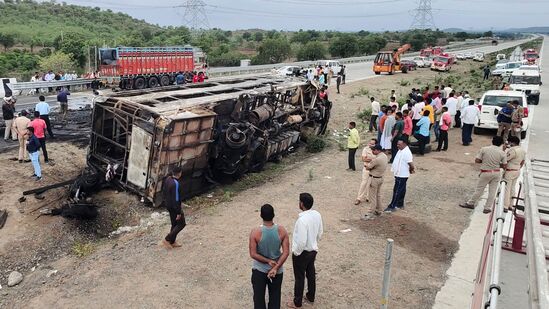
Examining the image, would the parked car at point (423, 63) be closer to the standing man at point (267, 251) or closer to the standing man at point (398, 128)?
the standing man at point (398, 128)

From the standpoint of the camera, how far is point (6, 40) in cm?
5106

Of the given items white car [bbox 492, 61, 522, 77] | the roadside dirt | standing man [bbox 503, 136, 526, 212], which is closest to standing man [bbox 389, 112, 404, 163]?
the roadside dirt

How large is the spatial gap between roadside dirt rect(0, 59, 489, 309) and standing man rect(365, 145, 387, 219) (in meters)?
0.27

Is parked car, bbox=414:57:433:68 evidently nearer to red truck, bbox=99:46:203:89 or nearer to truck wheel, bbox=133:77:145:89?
red truck, bbox=99:46:203:89

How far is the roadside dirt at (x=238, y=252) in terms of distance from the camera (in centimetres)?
596

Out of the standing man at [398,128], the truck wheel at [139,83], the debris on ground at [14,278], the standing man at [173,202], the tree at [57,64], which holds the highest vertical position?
the tree at [57,64]

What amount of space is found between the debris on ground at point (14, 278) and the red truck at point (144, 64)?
67.2 ft

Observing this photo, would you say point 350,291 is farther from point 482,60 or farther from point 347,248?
point 482,60

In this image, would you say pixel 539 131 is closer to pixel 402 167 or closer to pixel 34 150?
pixel 402 167

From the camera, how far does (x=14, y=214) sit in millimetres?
9352

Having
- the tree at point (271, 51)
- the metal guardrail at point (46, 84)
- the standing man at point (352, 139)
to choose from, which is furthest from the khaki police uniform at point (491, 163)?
the tree at point (271, 51)

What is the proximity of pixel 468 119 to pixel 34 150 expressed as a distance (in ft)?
39.4

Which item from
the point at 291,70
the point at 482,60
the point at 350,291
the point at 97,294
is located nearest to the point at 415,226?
the point at 350,291

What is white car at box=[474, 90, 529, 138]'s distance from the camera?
1534 centimetres
